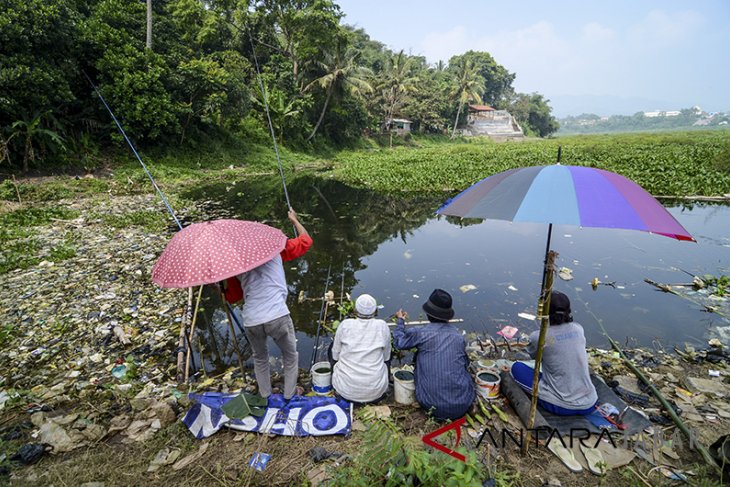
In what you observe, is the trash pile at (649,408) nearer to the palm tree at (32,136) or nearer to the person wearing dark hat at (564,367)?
the person wearing dark hat at (564,367)

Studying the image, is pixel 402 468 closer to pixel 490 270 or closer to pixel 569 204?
pixel 569 204

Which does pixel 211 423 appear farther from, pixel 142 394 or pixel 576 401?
pixel 576 401

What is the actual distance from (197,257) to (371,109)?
123ft

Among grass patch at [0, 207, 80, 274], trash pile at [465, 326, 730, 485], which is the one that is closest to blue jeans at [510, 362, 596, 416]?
trash pile at [465, 326, 730, 485]

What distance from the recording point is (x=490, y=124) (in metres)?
55.6

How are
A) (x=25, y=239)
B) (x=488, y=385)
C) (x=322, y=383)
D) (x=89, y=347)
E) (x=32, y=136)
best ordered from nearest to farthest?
(x=488, y=385)
(x=322, y=383)
(x=89, y=347)
(x=25, y=239)
(x=32, y=136)

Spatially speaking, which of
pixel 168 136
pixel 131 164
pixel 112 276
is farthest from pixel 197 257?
pixel 168 136

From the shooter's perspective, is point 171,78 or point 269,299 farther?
point 171,78

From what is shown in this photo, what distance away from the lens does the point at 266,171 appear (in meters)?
21.3

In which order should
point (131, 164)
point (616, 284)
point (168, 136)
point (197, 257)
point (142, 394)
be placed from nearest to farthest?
1. point (197, 257)
2. point (142, 394)
3. point (616, 284)
4. point (131, 164)
5. point (168, 136)

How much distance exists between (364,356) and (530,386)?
4.92 feet

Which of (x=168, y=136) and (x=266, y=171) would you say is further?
(x=266, y=171)

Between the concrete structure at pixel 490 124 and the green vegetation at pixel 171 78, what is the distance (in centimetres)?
2008

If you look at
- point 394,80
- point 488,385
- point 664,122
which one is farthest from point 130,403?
point 664,122
